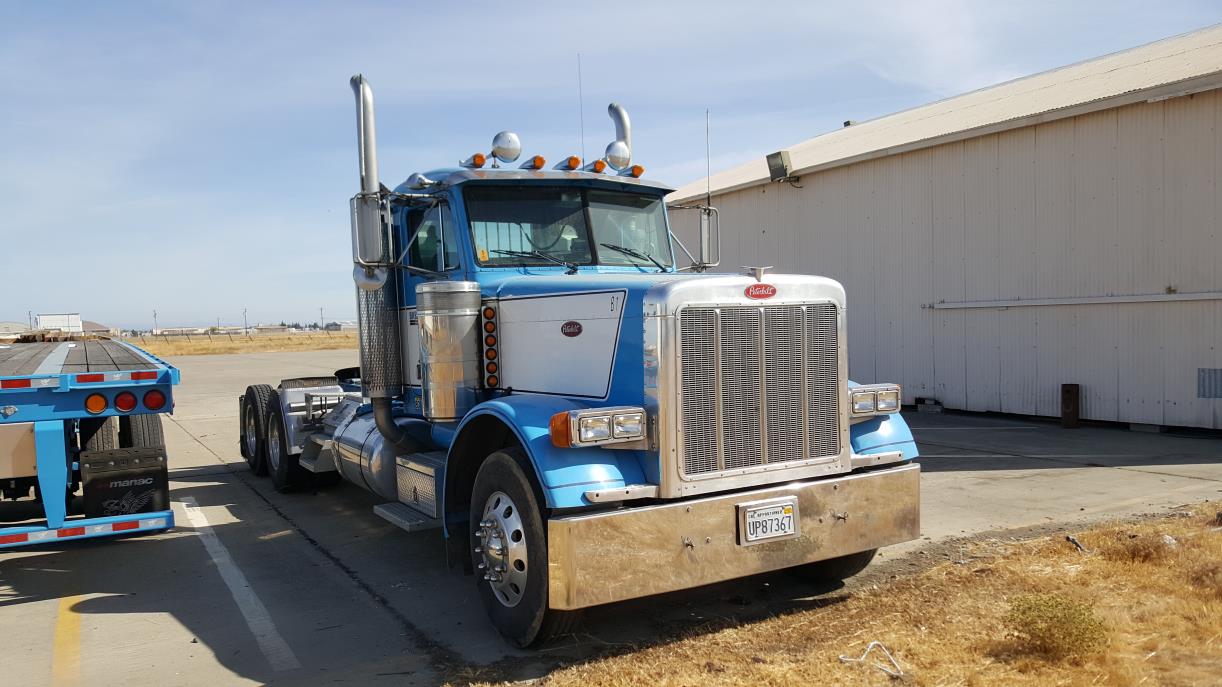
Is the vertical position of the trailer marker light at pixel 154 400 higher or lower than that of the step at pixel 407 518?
higher

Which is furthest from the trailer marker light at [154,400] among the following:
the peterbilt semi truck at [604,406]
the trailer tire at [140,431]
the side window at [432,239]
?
the side window at [432,239]

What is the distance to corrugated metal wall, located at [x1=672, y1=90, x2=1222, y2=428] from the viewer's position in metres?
11.6

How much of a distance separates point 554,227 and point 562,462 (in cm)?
231

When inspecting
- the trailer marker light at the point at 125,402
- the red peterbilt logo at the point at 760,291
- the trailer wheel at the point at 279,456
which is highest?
Result: the red peterbilt logo at the point at 760,291

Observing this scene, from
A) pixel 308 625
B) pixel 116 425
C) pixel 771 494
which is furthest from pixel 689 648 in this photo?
pixel 116 425

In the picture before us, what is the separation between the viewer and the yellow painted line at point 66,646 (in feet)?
15.1

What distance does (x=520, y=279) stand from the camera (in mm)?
5871

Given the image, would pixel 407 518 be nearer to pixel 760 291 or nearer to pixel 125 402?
pixel 125 402

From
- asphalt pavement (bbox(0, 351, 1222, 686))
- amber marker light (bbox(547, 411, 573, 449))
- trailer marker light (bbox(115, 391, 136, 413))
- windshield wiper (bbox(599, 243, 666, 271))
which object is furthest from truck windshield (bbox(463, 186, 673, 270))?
trailer marker light (bbox(115, 391, 136, 413))

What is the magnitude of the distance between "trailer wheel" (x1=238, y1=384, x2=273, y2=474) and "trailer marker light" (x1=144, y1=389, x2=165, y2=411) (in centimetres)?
338

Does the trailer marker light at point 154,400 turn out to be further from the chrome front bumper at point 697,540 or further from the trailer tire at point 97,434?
the chrome front bumper at point 697,540

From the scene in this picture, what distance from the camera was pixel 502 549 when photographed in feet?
15.7

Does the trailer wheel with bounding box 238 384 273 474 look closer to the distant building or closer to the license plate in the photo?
the license plate

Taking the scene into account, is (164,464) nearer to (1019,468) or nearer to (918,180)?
(1019,468)
